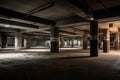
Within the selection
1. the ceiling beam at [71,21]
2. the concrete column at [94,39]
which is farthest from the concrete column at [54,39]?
the concrete column at [94,39]

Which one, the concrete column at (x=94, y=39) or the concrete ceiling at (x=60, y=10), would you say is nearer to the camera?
the concrete ceiling at (x=60, y=10)

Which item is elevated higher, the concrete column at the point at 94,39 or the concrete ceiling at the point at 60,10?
the concrete ceiling at the point at 60,10

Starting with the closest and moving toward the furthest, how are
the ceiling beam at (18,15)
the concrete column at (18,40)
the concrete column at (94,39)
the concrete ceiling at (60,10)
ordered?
1. the concrete ceiling at (60,10)
2. the ceiling beam at (18,15)
3. the concrete column at (94,39)
4. the concrete column at (18,40)

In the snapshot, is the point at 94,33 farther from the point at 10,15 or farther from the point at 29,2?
the point at 10,15

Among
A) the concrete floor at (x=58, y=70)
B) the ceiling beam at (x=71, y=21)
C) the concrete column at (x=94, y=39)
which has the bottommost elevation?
the concrete floor at (x=58, y=70)

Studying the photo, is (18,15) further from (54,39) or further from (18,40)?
(18,40)

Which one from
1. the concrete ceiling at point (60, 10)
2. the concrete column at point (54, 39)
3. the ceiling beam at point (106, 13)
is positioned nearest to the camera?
the concrete ceiling at point (60, 10)

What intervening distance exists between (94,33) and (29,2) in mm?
5493

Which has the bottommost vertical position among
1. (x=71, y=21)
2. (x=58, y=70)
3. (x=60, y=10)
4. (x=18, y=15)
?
(x=58, y=70)

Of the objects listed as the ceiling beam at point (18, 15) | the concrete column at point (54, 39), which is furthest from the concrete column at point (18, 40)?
the ceiling beam at point (18, 15)

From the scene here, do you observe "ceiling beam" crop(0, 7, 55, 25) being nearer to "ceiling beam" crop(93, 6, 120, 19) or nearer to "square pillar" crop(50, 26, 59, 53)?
"square pillar" crop(50, 26, 59, 53)

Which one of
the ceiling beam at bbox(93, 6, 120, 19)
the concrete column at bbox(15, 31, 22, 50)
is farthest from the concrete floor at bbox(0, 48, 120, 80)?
the concrete column at bbox(15, 31, 22, 50)

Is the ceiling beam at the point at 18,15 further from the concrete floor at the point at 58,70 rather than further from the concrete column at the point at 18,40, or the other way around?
the concrete column at the point at 18,40

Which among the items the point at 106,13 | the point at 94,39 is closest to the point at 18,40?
the point at 94,39
